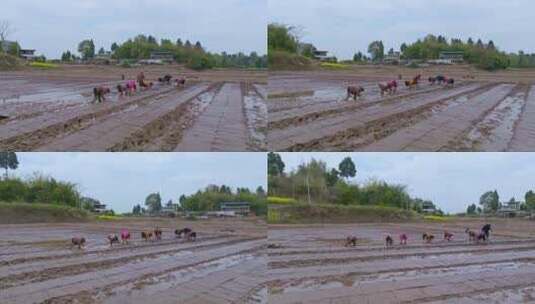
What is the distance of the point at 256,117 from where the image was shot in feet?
28.8

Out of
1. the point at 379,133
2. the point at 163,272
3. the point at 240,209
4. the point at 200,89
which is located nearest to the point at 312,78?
the point at 200,89

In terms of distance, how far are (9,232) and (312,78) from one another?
668cm

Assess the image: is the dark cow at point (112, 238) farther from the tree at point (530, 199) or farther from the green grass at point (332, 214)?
the tree at point (530, 199)

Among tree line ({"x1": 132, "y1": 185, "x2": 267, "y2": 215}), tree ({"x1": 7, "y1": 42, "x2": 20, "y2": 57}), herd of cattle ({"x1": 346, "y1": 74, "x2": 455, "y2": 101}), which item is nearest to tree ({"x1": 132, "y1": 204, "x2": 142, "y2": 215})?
tree line ({"x1": 132, "y1": 185, "x2": 267, "y2": 215})

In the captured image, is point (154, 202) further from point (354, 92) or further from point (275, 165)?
point (354, 92)

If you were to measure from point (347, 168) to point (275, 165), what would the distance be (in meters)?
0.74

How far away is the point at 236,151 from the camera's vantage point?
245 inches

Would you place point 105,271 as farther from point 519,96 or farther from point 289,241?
point 519,96

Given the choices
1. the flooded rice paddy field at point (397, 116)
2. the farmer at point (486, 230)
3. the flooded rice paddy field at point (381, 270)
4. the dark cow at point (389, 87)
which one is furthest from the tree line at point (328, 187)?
the farmer at point (486, 230)

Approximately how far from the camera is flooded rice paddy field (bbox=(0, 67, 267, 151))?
6742 mm

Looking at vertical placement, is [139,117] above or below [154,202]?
above

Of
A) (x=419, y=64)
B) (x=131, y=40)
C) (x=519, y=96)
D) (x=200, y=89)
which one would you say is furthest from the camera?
(x=200, y=89)

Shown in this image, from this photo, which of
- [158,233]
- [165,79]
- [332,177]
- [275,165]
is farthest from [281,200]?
[165,79]

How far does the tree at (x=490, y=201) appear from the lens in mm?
7121
